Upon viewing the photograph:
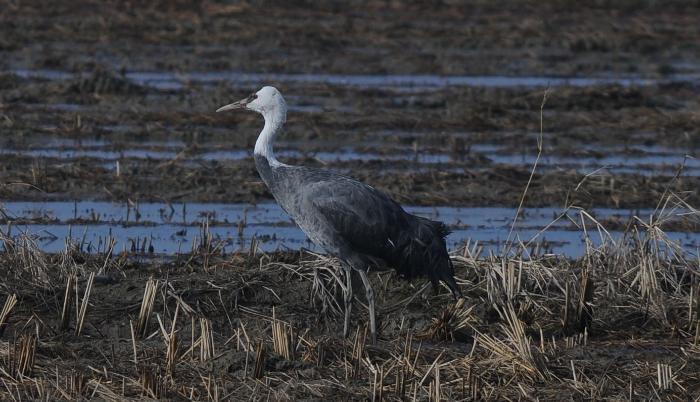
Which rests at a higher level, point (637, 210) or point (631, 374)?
point (631, 374)

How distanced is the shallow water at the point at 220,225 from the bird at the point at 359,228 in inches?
76.9

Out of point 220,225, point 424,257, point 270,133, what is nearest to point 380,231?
point 424,257

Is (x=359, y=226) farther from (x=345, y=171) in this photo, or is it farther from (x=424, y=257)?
(x=345, y=171)

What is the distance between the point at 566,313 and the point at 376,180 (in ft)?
15.5

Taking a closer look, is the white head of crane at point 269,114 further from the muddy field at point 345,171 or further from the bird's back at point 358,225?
the muddy field at point 345,171

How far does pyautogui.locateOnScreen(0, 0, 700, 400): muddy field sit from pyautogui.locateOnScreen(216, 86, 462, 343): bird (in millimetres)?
294

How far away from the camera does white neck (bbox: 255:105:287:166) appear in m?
8.41

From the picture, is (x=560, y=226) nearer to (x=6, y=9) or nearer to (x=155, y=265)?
(x=155, y=265)

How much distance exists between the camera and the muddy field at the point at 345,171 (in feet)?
22.1

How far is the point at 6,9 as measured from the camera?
24094mm

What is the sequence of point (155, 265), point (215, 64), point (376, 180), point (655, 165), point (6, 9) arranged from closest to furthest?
point (155, 265)
point (376, 180)
point (655, 165)
point (215, 64)
point (6, 9)

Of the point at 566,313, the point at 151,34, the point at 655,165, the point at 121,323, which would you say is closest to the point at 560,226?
the point at 655,165

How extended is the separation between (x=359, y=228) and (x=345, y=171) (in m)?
5.08

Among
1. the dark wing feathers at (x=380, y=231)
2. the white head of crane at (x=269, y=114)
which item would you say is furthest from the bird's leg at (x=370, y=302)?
the white head of crane at (x=269, y=114)
